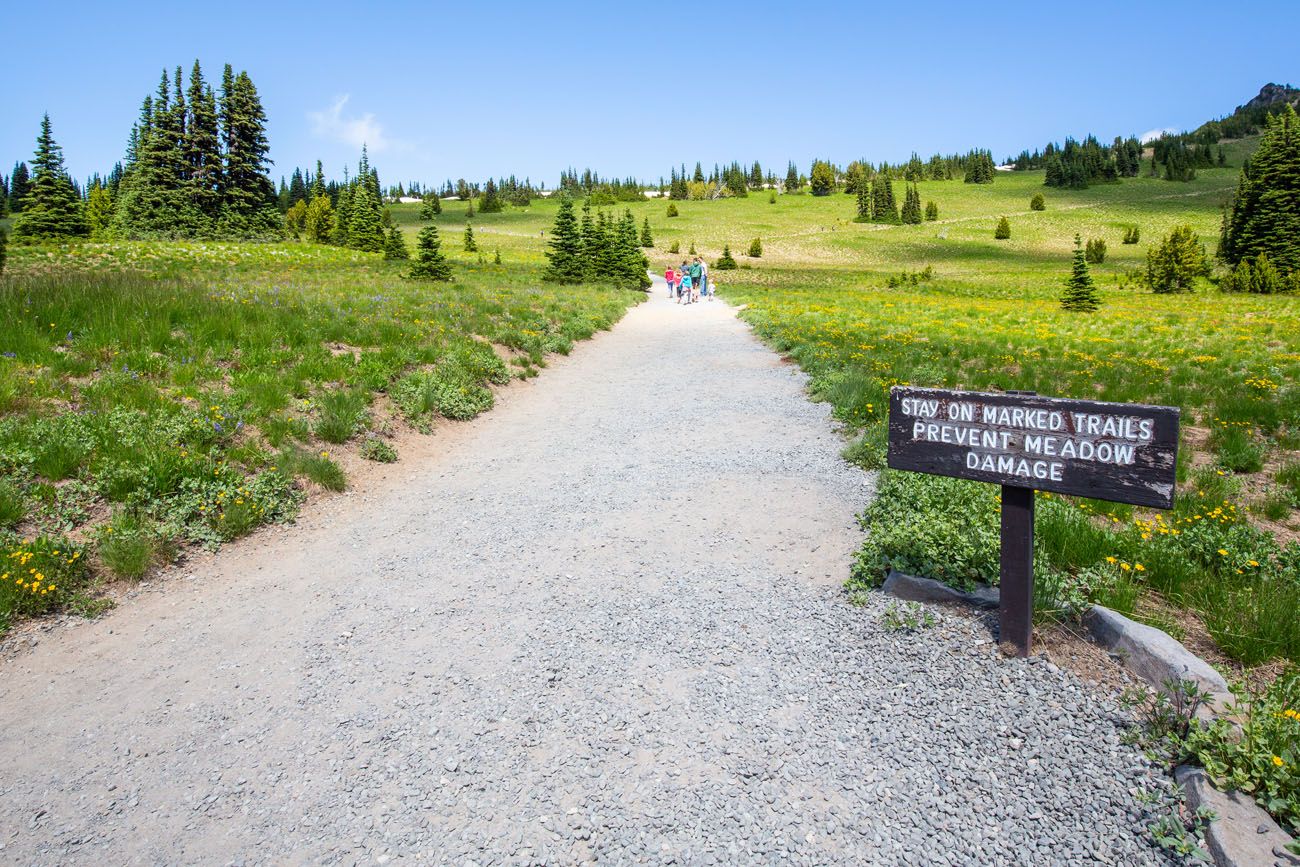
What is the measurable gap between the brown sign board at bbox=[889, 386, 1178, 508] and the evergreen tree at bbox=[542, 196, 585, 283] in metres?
37.2

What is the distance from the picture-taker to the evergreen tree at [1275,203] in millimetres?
49094

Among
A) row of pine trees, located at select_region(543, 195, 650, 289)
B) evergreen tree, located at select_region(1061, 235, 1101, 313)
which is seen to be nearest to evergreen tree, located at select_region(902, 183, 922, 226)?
evergreen tree, located at select_region(1061, 235, 1101, 313)

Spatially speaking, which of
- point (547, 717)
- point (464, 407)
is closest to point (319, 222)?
point (464, 407)

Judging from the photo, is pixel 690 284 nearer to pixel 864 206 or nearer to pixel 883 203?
pixel 883 203

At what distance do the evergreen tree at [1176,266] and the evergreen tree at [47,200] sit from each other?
300 feet

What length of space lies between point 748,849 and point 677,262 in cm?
7383

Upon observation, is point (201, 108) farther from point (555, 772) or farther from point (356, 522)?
point (555, 772)

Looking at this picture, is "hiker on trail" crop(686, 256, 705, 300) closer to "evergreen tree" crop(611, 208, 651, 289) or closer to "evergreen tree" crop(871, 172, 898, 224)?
"evergreen tree" crop(611, 208, 651, 289)

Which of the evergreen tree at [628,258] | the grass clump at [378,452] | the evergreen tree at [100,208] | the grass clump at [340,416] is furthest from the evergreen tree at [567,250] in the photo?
the evergreen tree at [100,208]

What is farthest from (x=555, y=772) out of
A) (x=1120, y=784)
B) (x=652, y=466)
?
(x=652, y=466)

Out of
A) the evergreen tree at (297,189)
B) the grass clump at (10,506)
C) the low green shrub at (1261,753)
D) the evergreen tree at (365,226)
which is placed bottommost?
the low green shrub at (1261,753)

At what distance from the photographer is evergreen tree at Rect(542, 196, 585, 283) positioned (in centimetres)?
4009

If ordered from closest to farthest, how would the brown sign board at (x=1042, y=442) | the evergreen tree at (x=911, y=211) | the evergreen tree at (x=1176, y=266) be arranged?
the brown sign board at (x=1042, y=442)
the evergreen tree at (x=1176, y=266)
the evergreen tree at (x=911, y=211)

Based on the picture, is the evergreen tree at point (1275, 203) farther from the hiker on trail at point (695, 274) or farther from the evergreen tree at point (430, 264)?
the evergreen tree at point (430, 264)
